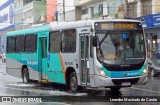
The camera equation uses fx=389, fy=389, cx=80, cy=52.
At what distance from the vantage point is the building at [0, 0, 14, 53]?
344 ft

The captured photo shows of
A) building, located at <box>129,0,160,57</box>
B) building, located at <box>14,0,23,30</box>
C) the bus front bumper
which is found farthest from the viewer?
building, located at <box>14,0,23,30</box>

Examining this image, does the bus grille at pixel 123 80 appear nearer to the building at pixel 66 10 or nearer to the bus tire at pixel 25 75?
the bus tire at pixel 25 75

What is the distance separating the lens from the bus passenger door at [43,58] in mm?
19373

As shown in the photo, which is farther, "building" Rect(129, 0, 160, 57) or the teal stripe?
"building" Rect(129, 0, 160, 57)

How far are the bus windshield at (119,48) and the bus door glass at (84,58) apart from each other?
85 centimetres

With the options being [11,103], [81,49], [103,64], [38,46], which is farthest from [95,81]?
[38,46]

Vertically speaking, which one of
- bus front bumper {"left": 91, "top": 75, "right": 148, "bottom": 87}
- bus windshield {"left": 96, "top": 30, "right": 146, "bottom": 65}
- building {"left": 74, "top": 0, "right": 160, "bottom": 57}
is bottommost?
bus front bumper {"left": 91, "top": 75, "right": 148, "bottom": 87}

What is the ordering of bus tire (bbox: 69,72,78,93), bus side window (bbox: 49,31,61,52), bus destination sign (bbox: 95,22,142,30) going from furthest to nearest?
bus side window (bbox: 49,31,61,52), bus tire (bbox: 69,72,78,93), bus destination sign (bbox: 95,22,142,30)

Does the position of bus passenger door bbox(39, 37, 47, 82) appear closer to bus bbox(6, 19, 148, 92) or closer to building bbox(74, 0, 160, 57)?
bus bbox(6, 19, 148, 92)

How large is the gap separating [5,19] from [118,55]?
103m

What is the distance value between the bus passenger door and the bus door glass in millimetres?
3715

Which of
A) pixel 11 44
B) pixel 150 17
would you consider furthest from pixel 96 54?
pixel 150 17

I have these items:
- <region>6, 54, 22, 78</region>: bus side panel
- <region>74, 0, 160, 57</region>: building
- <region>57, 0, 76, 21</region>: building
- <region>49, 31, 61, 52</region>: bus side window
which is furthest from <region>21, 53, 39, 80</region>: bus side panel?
<region>57, 0, 76, 21</region>: building

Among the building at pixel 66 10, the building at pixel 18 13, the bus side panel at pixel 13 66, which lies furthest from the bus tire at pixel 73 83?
the building at pixel 18 13
